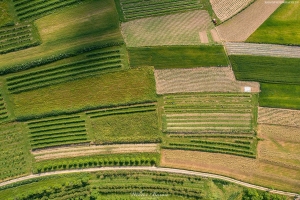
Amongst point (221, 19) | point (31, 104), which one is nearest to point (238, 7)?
point (221, 19)

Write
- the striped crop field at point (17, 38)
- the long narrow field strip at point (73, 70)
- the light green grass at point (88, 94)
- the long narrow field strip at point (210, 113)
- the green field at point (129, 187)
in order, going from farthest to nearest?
the long narrow field strip at point (210, 113), the light green grass at point (88, 94), the long narrow field strip at point (73, 70), the striped crop field at point (17, 38), the green field at point (129, 187)

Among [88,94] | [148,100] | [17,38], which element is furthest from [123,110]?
[17,38]

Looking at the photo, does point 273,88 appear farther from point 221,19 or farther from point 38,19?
point 38,19

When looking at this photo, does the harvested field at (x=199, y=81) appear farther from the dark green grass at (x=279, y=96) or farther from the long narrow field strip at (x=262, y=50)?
the long narrow field strip at (x=262, y=50)

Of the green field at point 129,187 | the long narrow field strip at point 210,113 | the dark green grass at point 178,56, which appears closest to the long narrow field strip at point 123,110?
the long narrow field strip at point 210,113

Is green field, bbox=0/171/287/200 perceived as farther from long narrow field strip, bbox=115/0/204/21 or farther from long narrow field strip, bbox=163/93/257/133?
long narrow field strip, bbox=115/0/204/21

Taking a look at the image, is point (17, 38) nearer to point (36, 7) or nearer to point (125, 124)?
point (36, 7)

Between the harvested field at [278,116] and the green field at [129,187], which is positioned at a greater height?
the harvested field at [278,116]

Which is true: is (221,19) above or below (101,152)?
above
